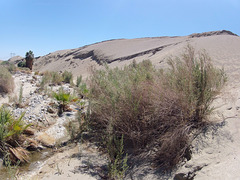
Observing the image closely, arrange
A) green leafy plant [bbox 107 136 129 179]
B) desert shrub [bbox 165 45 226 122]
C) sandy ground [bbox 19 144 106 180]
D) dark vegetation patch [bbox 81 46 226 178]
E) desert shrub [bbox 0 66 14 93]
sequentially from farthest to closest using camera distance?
1. desert shrub [bbox 0 66 14 93]
2. desert shrub [bbox 165 45 226 122]
3. sandy ground [bbox 19 144 106 180]
4. dark vegetation patch [bbox 81 46 226 178]
5. green leafy plant [bbox 107 136 129 179]

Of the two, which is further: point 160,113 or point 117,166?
point 160,113

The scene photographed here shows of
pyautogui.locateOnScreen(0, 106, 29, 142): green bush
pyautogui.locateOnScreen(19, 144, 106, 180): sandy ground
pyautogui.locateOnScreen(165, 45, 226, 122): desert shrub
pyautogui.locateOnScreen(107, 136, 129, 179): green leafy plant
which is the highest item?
pyautogui.locateOnScreen(165, 45, 226, 122): desert shrub

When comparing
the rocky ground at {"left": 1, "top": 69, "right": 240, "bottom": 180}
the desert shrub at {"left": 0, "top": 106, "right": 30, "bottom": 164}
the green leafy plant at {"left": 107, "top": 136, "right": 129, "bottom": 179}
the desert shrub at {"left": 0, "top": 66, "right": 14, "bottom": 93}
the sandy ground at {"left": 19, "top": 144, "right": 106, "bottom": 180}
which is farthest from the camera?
the desert shrub at {"left": 0, "top": 66, "right": 14, "bottom": 93}

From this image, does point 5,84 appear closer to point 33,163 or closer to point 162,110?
point 33,163

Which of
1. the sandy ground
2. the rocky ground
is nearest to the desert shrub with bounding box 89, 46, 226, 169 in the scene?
the rocky ground

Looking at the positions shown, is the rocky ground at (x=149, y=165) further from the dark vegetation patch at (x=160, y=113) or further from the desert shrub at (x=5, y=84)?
the desert shrub at (x=5, y=84)

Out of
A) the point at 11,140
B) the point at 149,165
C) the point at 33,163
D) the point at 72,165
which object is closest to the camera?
the point at 149,165

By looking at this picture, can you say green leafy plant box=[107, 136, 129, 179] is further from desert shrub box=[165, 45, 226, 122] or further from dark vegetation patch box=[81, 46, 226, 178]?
desert shrub box=[165, 45, 226, 122]

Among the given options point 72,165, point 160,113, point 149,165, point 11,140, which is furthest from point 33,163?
point 160,113

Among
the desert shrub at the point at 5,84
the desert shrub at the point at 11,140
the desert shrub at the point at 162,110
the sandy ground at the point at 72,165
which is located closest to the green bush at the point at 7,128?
the desert shrub at the point at 11,140

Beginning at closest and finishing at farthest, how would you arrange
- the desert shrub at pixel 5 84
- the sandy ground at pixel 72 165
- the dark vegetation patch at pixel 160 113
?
the dark vegetation patch at pixel 160 113 → the sandy ground at pixel 72 165 → the desert shrub at pixel 5 84

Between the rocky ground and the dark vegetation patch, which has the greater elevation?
the dark vegetation patch

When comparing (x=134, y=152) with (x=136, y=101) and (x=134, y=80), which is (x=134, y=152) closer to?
(x=136, y=101)

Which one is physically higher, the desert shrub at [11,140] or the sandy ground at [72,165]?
the desert shrub at [11,140]
